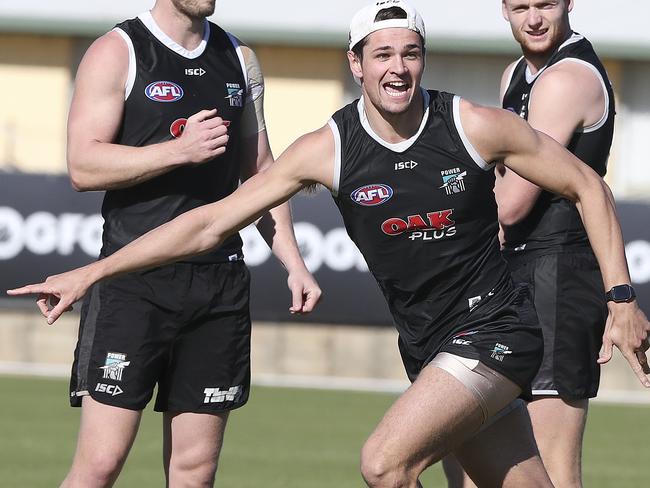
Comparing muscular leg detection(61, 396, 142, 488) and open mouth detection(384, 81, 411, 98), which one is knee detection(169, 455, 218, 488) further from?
open mouth detection(384, 81, 411, 98)

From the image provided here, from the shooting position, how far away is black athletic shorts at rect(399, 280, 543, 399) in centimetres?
526

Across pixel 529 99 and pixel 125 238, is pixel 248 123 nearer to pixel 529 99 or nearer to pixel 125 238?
pixel 125 238

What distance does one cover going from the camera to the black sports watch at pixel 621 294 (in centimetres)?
513

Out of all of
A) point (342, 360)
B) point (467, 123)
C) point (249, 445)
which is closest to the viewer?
point (467, 123)

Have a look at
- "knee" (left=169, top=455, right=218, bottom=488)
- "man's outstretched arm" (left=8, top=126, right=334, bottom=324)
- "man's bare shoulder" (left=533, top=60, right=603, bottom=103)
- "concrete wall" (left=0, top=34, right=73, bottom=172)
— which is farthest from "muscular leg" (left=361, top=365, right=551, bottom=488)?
"concrete wall" (left=0, top=34, right=73, bottom=172)

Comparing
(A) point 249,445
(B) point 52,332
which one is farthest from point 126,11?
(A) point 249,445

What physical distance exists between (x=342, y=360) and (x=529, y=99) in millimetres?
8796

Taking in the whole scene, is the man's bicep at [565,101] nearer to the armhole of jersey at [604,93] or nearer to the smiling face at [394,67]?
the armhole of jersey at [604,93]

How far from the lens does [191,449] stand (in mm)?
5758

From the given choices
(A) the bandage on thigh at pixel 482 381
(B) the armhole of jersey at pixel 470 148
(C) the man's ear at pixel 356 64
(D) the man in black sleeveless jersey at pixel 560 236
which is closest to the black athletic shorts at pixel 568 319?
(D) the man in black sleeveless jersey at pixel 560 236

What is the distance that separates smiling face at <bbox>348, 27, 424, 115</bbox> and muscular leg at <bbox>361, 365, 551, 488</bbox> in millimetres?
988

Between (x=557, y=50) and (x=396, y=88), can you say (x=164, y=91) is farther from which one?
(x=557, y=50)

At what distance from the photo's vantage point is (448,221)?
17.4 feet

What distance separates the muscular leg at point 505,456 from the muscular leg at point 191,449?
1049mm
